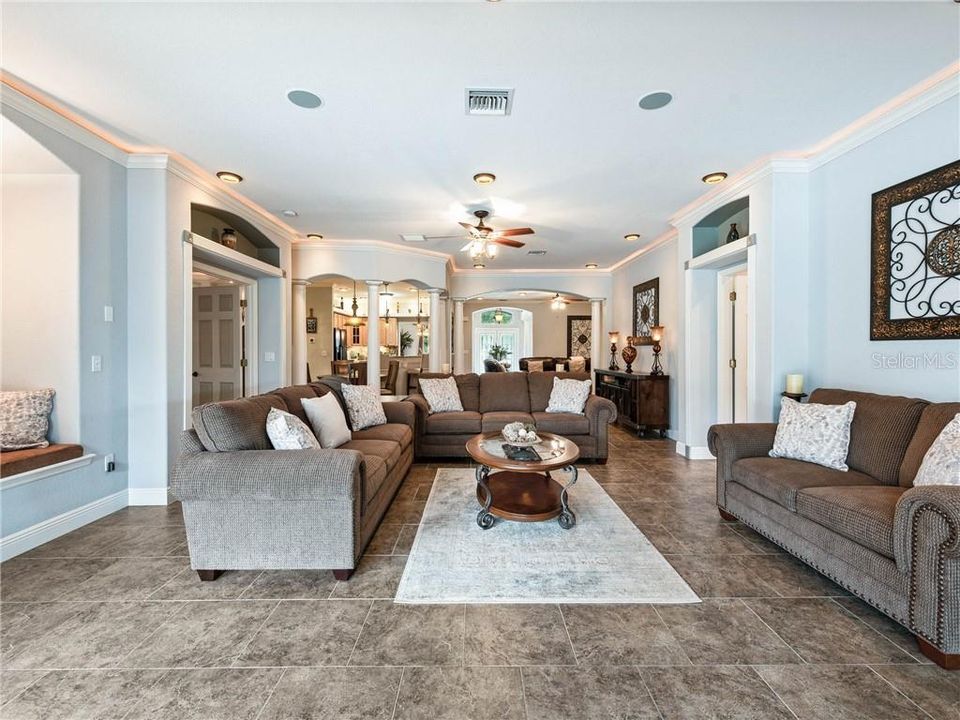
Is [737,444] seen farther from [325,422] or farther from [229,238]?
[229,238]

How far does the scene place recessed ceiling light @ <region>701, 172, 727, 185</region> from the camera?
11.6 ft

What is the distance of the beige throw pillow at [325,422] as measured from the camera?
304cm

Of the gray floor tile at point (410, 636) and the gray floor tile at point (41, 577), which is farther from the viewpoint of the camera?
the gray floor tile at point (41, 577)

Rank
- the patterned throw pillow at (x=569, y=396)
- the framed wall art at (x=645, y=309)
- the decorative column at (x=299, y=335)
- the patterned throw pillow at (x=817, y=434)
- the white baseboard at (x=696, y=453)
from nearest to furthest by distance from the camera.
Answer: the patterned throw pillow at (x=817, y=434) → the white baseboard at (x=696, y=453) → the patterned throw pillow at (x=569, y=396) → the decorative column at (x=299, y=335) → the framed wall art at (x=645, y=309)

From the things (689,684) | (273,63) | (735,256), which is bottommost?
(689,684)

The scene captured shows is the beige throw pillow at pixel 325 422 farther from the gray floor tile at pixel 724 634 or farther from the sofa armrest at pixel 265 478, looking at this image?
the gray floor tile at pixel 724 634

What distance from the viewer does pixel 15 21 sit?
6.20ft

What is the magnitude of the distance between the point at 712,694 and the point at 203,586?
2398 millimetres

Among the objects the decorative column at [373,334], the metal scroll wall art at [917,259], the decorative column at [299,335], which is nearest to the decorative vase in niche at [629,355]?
the metal scroll wall art at [917,259]

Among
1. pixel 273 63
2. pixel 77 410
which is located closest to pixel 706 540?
pixel 273 63

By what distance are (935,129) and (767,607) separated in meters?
2.94

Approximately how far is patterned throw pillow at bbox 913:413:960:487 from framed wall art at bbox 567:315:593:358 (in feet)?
30.7

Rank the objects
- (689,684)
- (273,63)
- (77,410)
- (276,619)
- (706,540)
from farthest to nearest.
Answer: (77,410)
(706,540)
(273,63)
(276,619)
(689,684)

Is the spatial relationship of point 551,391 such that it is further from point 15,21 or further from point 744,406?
point 15,21
